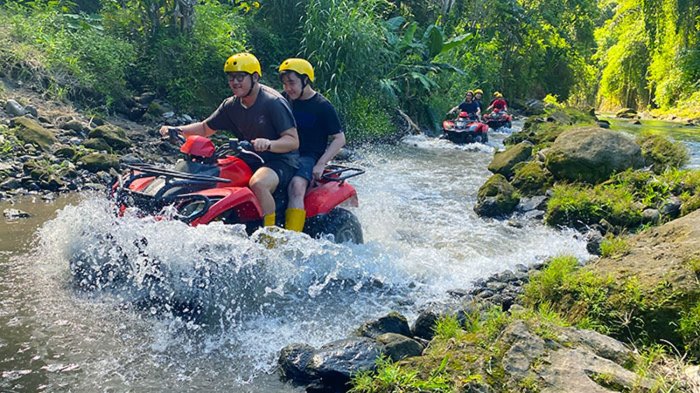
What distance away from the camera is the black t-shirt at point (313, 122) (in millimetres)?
6410

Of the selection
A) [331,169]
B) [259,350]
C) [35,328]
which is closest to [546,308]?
[259,350]

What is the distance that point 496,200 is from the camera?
9508 mm

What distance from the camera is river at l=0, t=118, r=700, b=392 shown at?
4074 millimetres

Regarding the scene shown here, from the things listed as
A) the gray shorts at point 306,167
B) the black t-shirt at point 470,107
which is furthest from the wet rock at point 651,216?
the black t-shirt at point 470,107

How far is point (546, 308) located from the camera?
4797 mm

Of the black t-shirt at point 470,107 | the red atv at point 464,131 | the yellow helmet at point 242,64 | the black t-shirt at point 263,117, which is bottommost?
the red atv at point 464,131

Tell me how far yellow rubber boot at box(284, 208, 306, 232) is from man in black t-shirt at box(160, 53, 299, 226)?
26 cm

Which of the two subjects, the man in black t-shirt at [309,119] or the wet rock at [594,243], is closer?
the man in black t-shirt at [309,119]

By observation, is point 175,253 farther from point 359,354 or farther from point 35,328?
point 359,354

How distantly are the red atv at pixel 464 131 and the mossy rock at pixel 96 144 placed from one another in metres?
10.2

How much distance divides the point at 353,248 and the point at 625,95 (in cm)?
4109

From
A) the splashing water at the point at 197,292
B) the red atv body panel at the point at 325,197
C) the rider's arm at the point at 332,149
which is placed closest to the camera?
the splashing water at the point at 197,292

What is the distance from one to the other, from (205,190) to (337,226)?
1.75m

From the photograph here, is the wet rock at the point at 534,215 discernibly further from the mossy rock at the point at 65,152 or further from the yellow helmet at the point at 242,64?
the mossy rock at the point at 65,152
